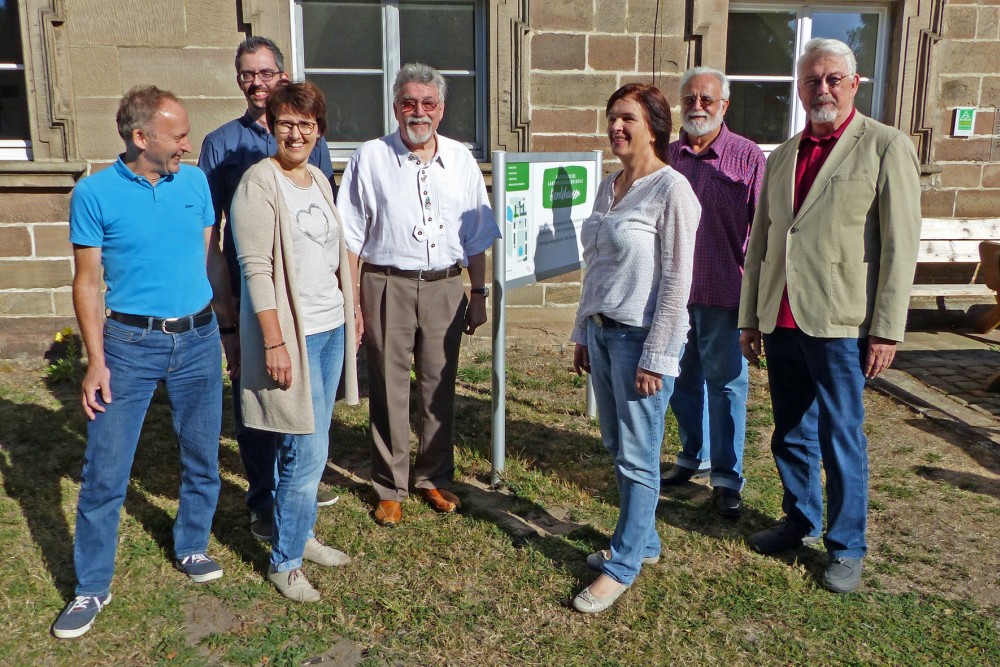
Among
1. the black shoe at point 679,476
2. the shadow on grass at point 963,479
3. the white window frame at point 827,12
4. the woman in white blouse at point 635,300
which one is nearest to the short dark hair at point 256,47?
the woman in white blouse at point 635,300

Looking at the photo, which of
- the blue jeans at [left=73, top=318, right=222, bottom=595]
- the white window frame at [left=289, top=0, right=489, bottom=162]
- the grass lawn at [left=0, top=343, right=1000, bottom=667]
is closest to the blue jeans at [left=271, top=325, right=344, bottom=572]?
the grass lawn at [left=0, top=343, right=1000, bottom=667]

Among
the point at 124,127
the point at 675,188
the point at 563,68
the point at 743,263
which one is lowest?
the point at 743,263

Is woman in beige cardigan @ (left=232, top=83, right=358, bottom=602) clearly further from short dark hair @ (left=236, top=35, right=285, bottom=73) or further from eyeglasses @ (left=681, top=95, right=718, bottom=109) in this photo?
eyeglasses @ (left=681, top=95, right=718, bottom=109)

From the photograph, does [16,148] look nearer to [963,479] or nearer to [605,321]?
[605,321]

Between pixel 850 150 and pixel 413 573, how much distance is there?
2389 millimetres

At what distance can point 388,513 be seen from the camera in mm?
4020

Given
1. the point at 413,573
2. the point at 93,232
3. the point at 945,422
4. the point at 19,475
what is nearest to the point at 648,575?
the point at 413,573

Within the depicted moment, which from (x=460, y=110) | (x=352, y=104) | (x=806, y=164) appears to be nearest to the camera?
(x=806, y=164)

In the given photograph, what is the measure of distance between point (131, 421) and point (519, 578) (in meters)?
1.63

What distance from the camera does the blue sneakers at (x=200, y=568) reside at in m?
3.48

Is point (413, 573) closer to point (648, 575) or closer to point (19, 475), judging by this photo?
point (648, 575)

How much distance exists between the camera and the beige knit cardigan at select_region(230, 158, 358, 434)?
9.84ft

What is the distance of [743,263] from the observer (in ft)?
13.1

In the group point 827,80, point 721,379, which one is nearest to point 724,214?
point 721,379
